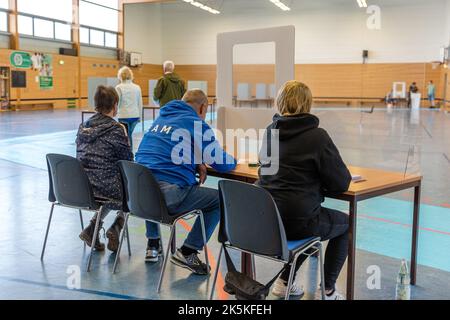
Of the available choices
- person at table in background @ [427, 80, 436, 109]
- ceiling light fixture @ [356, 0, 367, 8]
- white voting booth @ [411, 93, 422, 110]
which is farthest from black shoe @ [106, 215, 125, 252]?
person at table in background @ [427, 80, 436, 109]

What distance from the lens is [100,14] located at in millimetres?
21844

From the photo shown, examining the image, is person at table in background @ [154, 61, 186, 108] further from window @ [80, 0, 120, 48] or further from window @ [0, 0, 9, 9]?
window @ [80, 0, 120, 48]

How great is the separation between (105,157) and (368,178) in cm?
166

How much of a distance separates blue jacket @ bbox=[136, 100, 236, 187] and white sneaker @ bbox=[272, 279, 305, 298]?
75 centimetres

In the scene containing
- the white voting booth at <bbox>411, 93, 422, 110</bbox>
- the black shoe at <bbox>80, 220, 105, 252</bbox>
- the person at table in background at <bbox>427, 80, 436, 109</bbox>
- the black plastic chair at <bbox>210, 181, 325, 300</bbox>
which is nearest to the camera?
the black plastic chair at <bbox>210, 181, 325, 300</bbox>

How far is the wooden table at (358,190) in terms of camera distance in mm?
2438

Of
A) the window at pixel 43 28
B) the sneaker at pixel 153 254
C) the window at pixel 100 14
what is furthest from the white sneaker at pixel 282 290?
the window at pixel 100 14

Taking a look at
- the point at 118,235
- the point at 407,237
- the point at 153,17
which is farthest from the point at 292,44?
the point at 153,17

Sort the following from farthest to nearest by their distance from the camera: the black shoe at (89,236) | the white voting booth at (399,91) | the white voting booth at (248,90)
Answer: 1. the white voting booth at (399,91)
2. the white voting booth at (248,90)
3. the black shoe at (89,236)

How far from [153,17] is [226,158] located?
79.8 feet

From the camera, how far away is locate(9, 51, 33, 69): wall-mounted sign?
1794 centimetres

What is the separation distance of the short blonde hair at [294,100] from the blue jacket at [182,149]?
0.60 m

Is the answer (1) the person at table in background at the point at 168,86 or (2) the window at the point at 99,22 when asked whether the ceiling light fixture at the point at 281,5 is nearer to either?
(2) the window at the point at 99,22

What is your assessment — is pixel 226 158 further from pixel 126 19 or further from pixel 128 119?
pixel 126 19
